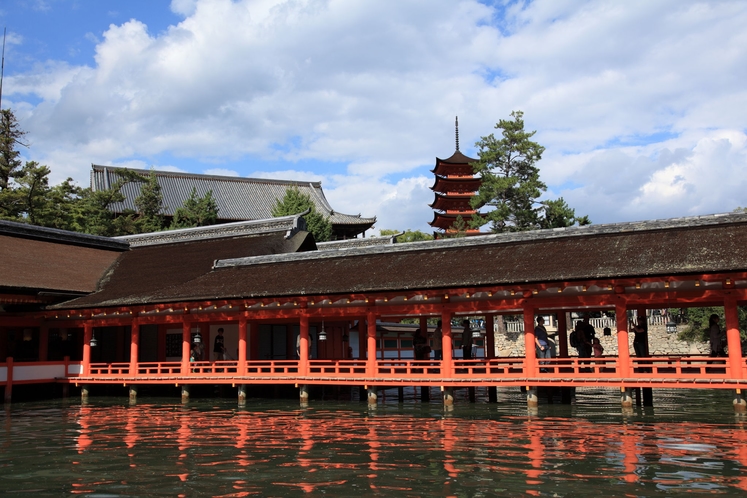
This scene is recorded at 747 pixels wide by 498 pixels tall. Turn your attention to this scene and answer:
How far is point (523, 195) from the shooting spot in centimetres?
4825

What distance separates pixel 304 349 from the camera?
78.5 ft

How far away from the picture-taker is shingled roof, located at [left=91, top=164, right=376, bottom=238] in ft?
205

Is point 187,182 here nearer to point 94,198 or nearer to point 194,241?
point 94,198

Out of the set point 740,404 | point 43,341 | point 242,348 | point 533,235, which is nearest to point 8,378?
point 43,341

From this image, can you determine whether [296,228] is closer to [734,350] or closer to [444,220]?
[734,350]

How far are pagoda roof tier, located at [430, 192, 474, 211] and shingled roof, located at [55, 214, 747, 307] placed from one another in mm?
41392

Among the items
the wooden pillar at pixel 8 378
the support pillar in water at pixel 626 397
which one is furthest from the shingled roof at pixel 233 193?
the support pillar in water at pixel 626 397

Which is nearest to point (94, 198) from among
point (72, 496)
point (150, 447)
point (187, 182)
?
point (187, 182)

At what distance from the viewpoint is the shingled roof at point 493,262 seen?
19188 mm

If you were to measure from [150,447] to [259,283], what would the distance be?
10.4 meters

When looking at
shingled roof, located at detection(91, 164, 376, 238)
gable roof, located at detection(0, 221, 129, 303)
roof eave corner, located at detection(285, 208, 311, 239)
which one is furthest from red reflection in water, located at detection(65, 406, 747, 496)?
shingled roof, located at detection(91, 164, 376, 238)

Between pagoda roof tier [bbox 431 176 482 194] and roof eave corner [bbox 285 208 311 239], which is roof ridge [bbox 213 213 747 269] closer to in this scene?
roof eave corner [bbox 285 208 311 239]

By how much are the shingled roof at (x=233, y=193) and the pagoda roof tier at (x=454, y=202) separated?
8702 millimetres

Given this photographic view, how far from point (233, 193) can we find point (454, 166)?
2090 cm
